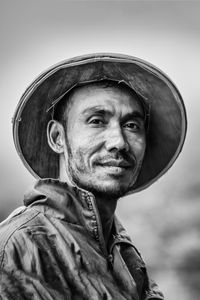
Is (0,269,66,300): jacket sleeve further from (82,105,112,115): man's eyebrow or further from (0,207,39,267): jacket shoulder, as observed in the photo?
(82,105,112,115): man's eyebrow

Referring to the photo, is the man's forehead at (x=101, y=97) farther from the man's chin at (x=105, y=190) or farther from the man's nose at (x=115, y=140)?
the man's chin at (x=105, y=190)

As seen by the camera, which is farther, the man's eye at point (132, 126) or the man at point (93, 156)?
the man's eye at point (132, 126)

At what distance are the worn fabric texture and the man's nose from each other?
0.22m

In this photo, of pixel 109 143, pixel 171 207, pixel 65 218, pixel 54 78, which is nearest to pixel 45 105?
pixel 54 78

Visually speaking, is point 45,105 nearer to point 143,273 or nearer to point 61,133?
point 61,133

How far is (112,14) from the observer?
3.03 m

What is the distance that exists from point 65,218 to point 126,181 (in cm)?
34

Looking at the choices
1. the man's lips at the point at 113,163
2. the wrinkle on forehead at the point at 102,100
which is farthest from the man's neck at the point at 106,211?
the wrinkle on forehead at the point at 102,100

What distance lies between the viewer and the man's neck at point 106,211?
8.46ft

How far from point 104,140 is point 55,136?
0.23m

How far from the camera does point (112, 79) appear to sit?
264 centimetres

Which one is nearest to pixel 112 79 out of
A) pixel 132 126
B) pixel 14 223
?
pixel 132 126

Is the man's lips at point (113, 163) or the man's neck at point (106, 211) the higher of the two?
the man's lips at point (113, 163)

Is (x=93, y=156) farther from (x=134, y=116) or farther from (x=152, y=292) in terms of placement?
(x=152, y=292)
